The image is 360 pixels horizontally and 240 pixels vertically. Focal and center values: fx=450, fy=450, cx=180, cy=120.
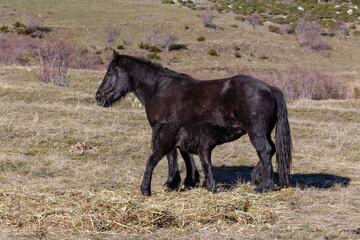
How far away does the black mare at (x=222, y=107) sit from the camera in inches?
298

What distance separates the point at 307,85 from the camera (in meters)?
26.4

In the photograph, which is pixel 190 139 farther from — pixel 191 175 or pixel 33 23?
pixel 33 23

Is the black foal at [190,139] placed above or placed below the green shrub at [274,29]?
above

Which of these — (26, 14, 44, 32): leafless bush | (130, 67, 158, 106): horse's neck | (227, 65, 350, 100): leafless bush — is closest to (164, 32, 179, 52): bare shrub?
(26, 14, 44, 32): leafless bush

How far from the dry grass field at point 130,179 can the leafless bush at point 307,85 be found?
4.13 meters

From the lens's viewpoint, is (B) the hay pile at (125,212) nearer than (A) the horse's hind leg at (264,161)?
Yes

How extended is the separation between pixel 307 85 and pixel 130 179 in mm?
19863

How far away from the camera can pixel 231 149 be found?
37.7 feet

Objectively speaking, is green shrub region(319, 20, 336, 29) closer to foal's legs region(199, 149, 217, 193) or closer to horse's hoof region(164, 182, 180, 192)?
horse's hoof region(164, 182, 180, 192)

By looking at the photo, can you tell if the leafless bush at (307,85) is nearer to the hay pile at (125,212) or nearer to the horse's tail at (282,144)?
the horse's tail at (282,144)

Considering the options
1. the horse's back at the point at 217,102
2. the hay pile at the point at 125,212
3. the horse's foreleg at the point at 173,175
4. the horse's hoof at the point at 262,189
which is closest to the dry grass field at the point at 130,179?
the hay pile at the point at 125,212

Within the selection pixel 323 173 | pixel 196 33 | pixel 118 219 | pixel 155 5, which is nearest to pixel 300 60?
pixel 196 33

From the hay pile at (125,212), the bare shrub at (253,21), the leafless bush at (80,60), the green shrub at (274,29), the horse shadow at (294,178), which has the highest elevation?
the hay pile at (125,212)

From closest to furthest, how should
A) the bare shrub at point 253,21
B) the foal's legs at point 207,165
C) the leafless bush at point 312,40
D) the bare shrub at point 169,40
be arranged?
the foal's legs at point 207,165, the bare shrub at point 169,40, the leafless bush at point 312,40, the bare shrub at point 253,21
